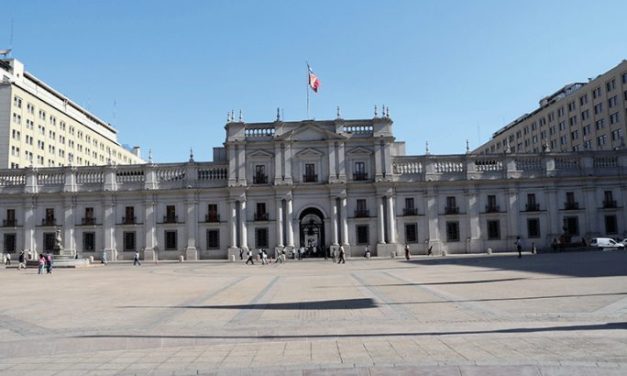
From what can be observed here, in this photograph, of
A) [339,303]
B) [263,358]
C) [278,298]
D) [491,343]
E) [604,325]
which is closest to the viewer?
[263,358]

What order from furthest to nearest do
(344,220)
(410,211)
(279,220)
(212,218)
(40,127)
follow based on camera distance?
(40,127) → (212,218) → (410,211) → (279,220) → (344,220)

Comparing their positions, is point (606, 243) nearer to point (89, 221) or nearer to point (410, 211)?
point (410, 211)

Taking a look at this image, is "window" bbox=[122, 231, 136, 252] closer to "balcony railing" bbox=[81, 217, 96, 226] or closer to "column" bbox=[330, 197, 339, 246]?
"balcony railing" bbox=[81, 217, 96, 226]

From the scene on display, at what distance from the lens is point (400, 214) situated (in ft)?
172

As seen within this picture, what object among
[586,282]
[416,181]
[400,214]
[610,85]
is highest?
[610,85]

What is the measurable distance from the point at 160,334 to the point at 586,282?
14979 mm

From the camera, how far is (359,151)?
52.8 m

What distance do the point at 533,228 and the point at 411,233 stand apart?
498 inches

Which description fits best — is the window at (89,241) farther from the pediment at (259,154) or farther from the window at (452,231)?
the window at (452,231)

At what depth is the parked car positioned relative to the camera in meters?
46.9

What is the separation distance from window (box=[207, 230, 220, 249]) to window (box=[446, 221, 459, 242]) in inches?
936

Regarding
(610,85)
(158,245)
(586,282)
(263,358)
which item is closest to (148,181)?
(158,245)

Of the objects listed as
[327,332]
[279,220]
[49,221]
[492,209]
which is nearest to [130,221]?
[49,221]

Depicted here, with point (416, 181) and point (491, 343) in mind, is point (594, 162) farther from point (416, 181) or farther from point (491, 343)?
point (491, 343)
